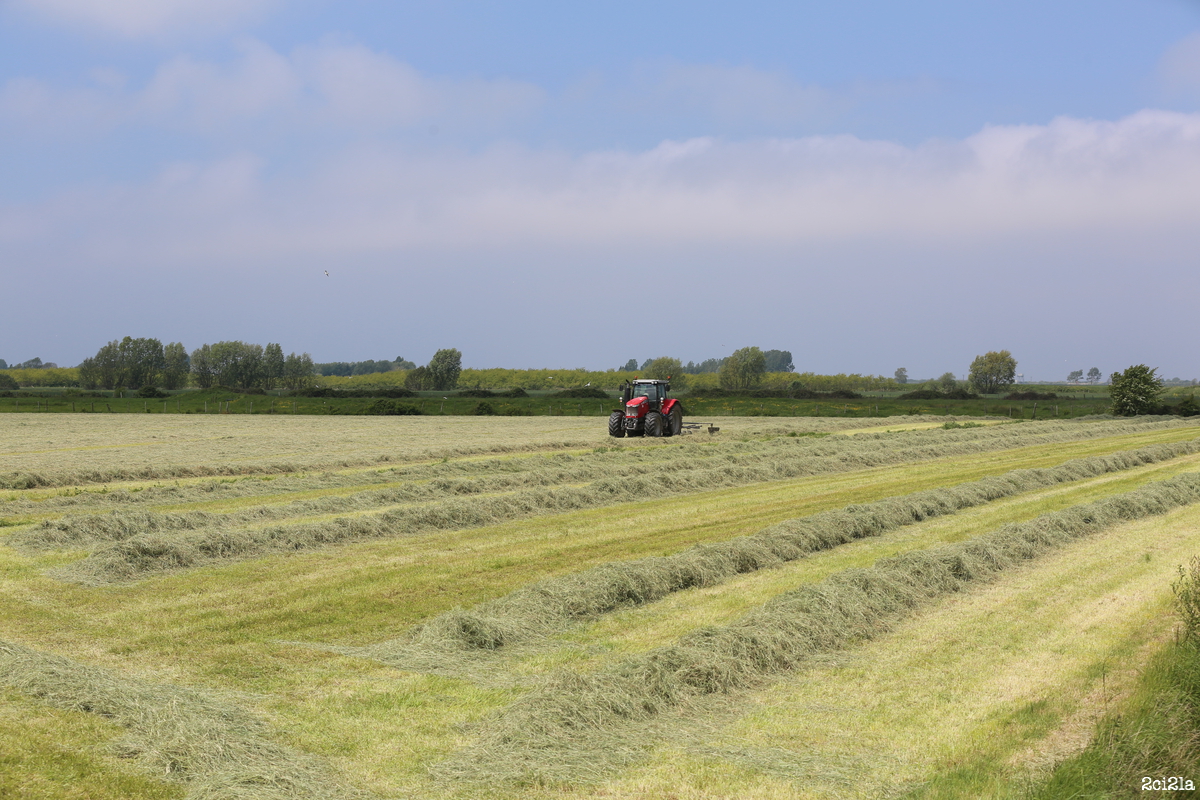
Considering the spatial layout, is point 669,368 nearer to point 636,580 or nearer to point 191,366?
point 191,366

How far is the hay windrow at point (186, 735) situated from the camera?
4977 millimetres

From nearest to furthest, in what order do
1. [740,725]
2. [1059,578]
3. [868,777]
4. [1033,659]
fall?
[868,777] → [740,725] → [1033,659] → [1059,578]

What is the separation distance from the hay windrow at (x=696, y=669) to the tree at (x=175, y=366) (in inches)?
4275

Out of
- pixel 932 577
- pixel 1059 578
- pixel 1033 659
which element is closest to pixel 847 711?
pixel 1033 659

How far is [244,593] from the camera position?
31.7 ft

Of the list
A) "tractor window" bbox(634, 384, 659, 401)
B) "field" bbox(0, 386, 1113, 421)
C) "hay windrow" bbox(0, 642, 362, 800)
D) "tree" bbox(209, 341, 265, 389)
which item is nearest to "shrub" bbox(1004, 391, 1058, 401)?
"field" bbox(0, 386, 1113, 421)

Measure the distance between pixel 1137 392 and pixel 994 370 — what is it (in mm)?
50582

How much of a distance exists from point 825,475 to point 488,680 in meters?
17.0

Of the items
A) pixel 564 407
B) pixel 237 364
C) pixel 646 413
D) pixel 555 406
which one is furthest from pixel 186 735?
pixel 237 364

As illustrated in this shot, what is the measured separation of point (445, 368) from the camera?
10769 cm

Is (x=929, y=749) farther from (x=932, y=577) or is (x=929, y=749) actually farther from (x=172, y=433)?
(x=172, y=433)

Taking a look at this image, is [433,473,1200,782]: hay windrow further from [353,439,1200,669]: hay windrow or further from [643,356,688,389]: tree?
[643,356,688,389]: tree

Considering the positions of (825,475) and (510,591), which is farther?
(825,475)

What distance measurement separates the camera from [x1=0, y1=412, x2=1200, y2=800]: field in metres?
5.35
